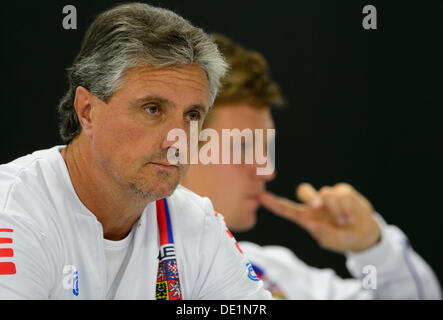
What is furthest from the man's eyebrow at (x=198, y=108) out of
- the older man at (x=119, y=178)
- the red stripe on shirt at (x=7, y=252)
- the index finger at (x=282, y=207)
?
the index finger at (x=282, y=207)

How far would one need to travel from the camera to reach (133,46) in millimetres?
1361

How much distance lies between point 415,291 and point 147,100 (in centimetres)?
181

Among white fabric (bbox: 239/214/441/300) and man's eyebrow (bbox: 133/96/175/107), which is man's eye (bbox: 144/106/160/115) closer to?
man's eyebrow (bbox: 133/96/175/107)

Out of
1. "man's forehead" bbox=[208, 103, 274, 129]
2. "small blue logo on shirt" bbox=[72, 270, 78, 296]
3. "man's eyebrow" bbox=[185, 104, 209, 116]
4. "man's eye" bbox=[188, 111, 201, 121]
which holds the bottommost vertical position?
"small blue logo on shirt" bbox=[72, 270, 78, 296]

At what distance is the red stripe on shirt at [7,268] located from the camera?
1.20 metres

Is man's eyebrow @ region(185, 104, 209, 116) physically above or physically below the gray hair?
below

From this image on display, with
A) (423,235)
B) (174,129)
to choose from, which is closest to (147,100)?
(174,129)

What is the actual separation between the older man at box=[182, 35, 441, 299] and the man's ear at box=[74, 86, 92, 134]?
0.57 m

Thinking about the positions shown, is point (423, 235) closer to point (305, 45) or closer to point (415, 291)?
point (415, 291)

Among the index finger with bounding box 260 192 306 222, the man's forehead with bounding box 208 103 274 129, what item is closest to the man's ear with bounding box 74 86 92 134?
the man's forehead with bounding box 208 103 274 129

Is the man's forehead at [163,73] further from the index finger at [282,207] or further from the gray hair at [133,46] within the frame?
the index finger at [282,207]

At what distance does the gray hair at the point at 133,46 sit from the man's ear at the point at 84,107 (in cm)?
2

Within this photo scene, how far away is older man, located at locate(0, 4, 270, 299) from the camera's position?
53.2 inches

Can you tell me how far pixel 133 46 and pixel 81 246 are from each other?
0.53 m
